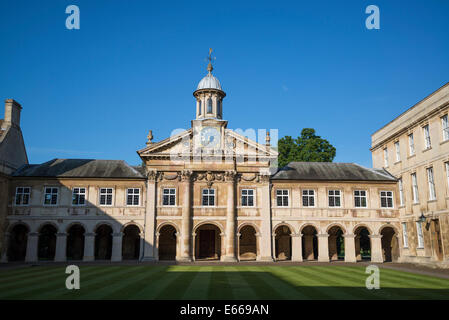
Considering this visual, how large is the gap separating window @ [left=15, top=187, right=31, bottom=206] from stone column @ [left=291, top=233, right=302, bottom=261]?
26.1 metres

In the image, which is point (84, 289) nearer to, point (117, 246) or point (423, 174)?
point (117, 246)

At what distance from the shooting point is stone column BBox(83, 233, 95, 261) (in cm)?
3641

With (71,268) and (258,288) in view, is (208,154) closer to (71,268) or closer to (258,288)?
(71,268)

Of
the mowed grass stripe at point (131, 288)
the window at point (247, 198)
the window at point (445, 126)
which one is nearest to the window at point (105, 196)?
the window at point (247, 198)

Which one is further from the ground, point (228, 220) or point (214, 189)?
point (214, 189)

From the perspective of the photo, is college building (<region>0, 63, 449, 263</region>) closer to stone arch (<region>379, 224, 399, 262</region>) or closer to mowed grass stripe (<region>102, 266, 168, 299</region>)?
stone arch (<region>379, 224, 399, 262</region>)

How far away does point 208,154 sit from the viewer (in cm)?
3759

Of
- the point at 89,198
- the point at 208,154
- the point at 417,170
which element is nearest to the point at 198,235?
the point at 208,154

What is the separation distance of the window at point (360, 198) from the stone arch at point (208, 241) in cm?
1407

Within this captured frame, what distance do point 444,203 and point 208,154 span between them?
2051cm

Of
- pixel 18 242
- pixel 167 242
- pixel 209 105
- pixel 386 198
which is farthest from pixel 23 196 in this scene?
pixel 386 198

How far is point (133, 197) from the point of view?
1494 inches
